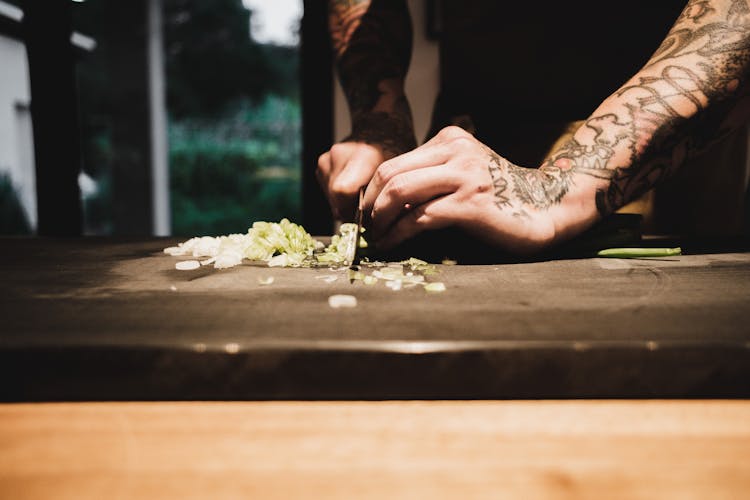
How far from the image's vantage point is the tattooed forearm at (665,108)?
86cm

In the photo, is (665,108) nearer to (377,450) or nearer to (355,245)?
(355,245)

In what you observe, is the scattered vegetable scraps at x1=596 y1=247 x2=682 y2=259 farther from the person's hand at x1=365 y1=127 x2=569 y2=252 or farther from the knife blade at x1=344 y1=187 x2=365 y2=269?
the knife blade at x1=344 y1=187 x2=365 y2=269

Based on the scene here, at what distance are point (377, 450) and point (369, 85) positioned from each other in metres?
1.17

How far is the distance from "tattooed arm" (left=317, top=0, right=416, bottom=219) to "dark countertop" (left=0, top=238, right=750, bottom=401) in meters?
0.45

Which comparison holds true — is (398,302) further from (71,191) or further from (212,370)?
(71,191)

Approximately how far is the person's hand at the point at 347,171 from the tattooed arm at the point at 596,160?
0.11 metres

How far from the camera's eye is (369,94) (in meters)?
1.34

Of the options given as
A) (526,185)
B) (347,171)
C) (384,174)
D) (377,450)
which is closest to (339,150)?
(347,171)

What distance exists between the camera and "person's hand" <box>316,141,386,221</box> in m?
0.93

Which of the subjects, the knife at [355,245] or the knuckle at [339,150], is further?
the knuckle at [339,150]

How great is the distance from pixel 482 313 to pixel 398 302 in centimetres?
10

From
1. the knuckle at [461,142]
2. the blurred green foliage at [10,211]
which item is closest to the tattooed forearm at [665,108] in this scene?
the knuckle at [461,142]

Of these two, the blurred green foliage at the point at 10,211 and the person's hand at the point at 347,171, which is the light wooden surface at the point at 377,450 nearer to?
the person's hand at the point at 347,171

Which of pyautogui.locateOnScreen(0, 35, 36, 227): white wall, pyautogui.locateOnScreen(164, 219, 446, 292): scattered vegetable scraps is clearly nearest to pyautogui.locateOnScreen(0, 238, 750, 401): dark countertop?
pyautogui.locateOnScreen(164, 219, 446, 292): scattered vegetable scraps
